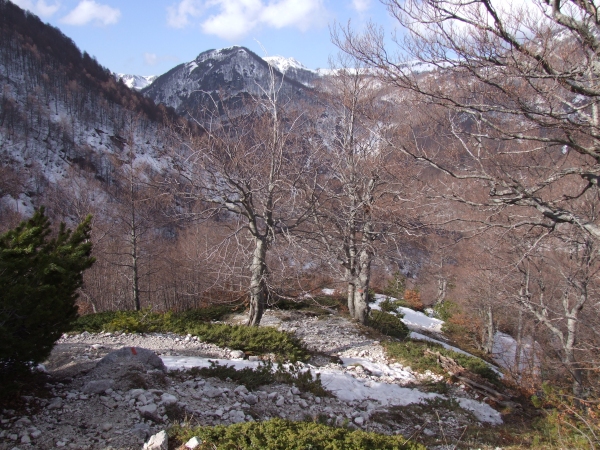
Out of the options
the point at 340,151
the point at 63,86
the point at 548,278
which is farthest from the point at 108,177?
the point at 548,278

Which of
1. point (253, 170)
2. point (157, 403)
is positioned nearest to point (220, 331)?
point (253, 170)

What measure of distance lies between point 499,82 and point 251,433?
4738mm

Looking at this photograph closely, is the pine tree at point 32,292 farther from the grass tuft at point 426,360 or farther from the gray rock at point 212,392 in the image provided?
the grass tuft at point 426,360

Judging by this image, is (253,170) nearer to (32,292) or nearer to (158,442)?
(32,292)

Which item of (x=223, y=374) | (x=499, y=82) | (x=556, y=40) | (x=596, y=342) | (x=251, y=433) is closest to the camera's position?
(x=251, y=433)

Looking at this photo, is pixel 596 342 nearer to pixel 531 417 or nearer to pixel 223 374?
pixel 531 417

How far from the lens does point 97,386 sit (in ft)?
13.4

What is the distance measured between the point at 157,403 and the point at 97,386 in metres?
0.69

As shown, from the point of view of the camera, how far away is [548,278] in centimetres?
1195

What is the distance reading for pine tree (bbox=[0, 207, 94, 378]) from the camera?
11.3 ft

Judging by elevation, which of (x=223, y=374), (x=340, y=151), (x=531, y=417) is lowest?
(x=531, y=417)

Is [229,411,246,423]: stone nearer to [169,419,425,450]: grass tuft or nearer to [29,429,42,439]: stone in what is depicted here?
[169,419,425,450]: grass tuft

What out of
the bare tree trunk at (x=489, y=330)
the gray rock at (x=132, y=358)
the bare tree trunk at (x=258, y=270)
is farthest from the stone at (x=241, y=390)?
the bare tree trunk at (x=489, y=330)

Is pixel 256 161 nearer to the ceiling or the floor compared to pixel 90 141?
nearer to the floor
